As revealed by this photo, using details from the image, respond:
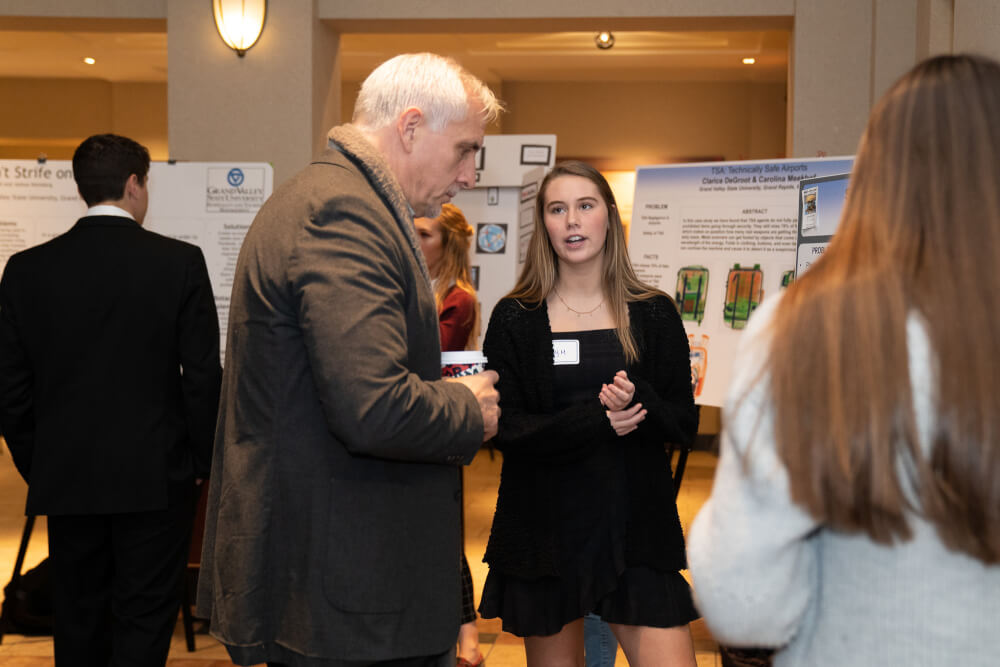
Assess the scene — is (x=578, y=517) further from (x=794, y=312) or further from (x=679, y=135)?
(x=679, y=135)

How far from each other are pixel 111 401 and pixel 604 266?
1413 millimetres

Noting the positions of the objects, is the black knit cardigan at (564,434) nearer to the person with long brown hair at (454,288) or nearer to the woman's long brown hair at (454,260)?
the person with long brown hair at (454,288)

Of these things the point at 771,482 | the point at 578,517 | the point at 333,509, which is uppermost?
the point at 771,482

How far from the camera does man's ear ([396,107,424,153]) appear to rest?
62.6 inches

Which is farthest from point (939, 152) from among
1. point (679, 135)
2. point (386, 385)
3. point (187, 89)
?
point (679, 135)

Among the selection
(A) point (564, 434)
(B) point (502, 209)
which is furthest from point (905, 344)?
(B) point (502, 209)

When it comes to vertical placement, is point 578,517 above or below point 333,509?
below

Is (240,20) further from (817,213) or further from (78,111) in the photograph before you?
(78,111)

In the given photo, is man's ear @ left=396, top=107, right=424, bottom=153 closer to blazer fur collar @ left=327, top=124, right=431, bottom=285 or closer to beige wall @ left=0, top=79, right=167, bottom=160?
blazer fur collar @ left=327, top=124, right=431, bottom=285

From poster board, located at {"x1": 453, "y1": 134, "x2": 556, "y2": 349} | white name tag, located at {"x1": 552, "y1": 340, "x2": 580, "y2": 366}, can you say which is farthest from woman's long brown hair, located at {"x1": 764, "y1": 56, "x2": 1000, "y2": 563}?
poster board, located at {"x1": 453, "y1": 134, "x2": 556, "y2": 349}

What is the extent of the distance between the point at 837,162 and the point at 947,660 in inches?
112

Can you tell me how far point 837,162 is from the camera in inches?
140

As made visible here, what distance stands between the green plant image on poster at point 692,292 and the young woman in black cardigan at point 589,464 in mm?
1696

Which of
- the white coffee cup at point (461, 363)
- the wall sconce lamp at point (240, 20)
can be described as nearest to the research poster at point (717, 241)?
the white coffee cup at point (461, 363)
